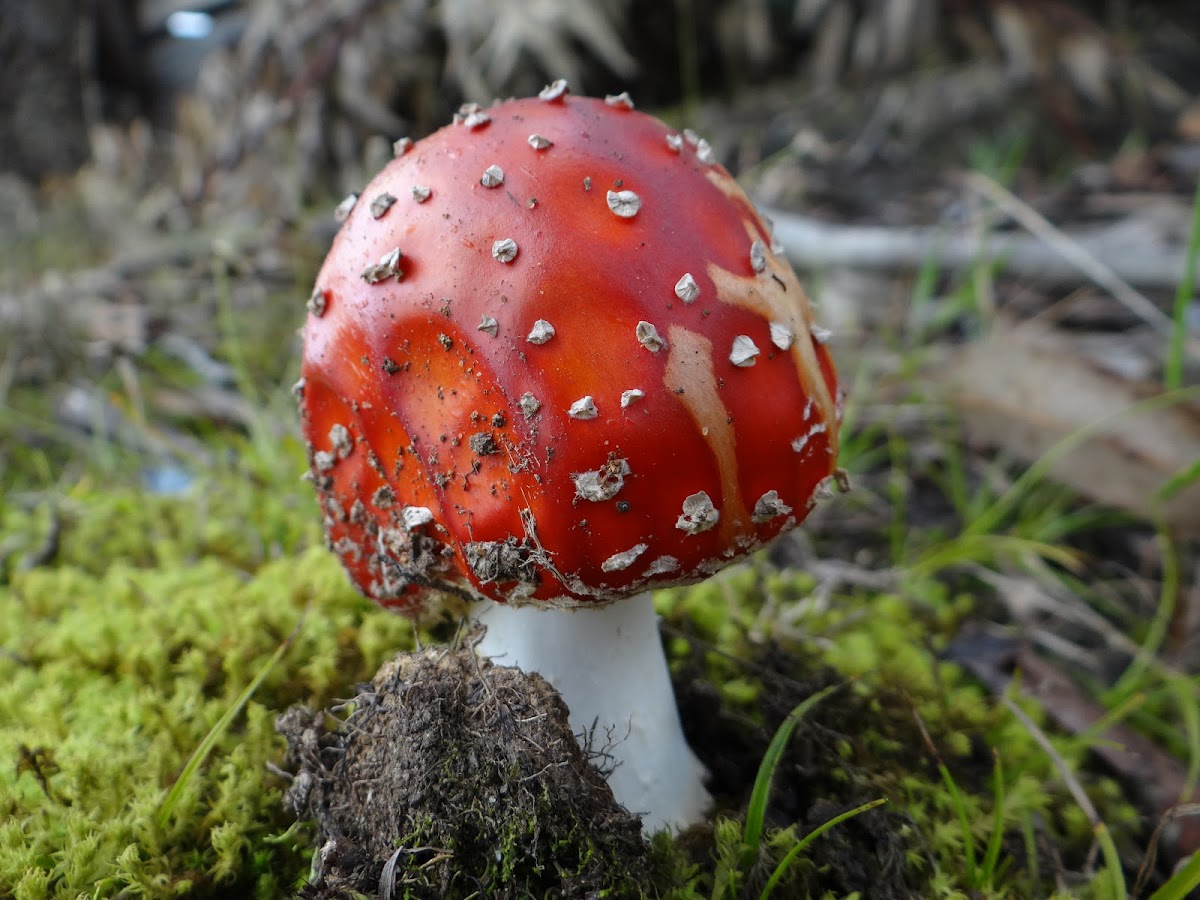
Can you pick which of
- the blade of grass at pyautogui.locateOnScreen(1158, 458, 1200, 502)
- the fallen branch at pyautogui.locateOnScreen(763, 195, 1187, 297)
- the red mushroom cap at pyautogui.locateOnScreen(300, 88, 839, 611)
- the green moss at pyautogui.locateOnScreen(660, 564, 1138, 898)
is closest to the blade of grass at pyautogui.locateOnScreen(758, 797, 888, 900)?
the green moss at pyautogui.locateOnScreen(660, 564, 1138, 898)

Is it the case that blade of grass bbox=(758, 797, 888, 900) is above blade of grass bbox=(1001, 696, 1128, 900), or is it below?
above

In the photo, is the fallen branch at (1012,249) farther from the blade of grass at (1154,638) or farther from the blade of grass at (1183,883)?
the blade of grass at (1183,883)

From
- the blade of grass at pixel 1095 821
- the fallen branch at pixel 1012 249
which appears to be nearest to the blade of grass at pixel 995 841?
the blade of grass at pixel 1095 821

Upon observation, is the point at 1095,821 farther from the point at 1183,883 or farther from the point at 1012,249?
the point at 1012,249

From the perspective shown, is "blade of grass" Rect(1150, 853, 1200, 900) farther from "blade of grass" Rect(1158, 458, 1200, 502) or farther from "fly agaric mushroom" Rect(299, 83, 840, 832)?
"blade of grass" Rect(1158, 458, 1200, 502)

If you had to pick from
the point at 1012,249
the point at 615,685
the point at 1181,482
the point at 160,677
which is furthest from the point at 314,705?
the point at 1012,249

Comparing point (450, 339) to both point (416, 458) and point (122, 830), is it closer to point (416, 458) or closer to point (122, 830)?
point (416, 458)

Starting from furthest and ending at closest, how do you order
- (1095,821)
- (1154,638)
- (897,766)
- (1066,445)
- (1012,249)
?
(1012,249) → (1066,445) → (1154,638) → (897,766) → (1095,821)
